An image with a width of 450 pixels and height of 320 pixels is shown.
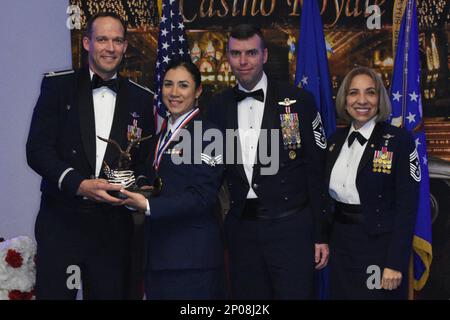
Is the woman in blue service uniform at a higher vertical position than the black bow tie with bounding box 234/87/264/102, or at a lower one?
lower

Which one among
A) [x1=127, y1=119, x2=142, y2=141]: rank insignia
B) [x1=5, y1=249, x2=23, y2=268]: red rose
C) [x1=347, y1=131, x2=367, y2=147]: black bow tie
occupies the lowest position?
[x1=5, y1=249, x2=23, y2=268]: red rose

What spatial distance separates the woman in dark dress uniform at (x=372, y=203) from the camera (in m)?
2.89

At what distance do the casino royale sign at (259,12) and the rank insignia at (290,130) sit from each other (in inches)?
64.6

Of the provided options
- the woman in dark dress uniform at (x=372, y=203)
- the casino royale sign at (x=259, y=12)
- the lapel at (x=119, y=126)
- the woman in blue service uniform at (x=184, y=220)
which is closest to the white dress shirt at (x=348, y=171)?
the woman in dark dress uniform at (x=372, y=203)

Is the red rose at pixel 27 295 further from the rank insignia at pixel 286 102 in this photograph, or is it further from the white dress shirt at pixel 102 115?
the rank insignia at pixel 286 102

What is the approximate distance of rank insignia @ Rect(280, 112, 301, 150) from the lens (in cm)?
302

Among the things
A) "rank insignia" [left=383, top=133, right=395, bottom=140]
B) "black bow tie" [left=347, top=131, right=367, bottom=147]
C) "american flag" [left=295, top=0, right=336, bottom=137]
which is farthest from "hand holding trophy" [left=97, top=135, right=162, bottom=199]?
"american flag" [left=295, top=0, right=336, bottom=137]

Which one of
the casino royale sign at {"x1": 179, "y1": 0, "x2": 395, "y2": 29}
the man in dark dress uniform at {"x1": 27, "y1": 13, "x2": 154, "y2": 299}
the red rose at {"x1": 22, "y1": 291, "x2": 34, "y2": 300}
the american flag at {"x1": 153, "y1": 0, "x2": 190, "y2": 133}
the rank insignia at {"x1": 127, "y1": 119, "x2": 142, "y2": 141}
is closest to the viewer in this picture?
the man in dark dress uniform at {"x1": 27, "y1": 13, "x2": 154, "y2": 299}

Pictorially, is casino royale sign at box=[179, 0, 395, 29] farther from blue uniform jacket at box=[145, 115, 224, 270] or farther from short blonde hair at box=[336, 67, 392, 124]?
blue uniform jacket at box=[145, 115, 224, 270]

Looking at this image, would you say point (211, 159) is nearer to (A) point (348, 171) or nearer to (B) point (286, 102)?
(B) point (286, 102)

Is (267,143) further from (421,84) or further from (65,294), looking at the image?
(421,84)

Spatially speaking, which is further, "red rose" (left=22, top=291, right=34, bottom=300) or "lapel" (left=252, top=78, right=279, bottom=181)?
"red rose" (left=22, top=291, right=34, bottom=300)

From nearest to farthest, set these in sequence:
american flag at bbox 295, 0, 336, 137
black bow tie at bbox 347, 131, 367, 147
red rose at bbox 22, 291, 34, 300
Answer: black bow tie at bbox 347, 131, 367, 147 < red rose at bbox 22, 291, 34, 300 < american flag at bbox 295, 0, 336, 137

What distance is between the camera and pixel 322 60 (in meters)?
4.08
